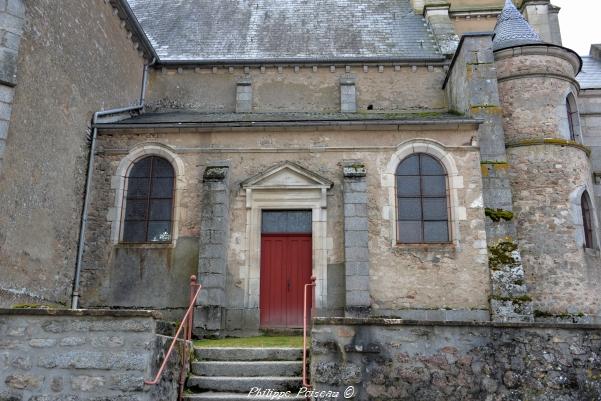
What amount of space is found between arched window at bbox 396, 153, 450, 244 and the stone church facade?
3 cm

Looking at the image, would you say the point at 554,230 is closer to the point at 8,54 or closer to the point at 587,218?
the point at 587,218

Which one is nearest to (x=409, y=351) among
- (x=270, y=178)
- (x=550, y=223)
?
(x=270, y=178)

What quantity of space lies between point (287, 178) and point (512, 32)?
275 inches

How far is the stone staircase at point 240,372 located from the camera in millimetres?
6805

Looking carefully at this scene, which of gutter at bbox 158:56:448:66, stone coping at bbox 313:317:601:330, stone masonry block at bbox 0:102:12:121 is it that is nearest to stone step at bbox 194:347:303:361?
stone coping at bbox 313:317:601:330

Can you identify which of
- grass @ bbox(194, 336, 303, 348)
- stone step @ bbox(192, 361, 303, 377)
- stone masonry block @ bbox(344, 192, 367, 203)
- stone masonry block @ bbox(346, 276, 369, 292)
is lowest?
stone step @ bbox(192, 361, 303, 377)

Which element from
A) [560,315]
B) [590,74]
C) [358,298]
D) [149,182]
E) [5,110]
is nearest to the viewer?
[5,110]

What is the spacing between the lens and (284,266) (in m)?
11.4

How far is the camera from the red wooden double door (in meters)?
11.2

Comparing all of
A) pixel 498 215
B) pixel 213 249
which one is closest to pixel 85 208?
pixel 213 249

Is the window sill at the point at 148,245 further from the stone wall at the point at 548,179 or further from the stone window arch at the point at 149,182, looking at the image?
the stone wall at the point at 548,179

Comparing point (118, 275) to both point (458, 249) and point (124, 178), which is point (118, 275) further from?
point (458, 249)

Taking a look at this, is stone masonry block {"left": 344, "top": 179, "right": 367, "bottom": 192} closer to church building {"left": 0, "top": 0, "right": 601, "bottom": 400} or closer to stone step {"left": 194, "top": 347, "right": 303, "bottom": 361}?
church building {"left": 0, "top": 0, "right": 601, "bottom": 400}

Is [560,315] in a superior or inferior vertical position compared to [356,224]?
inferior
